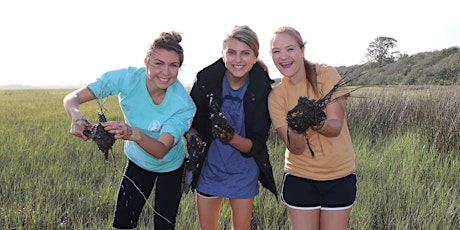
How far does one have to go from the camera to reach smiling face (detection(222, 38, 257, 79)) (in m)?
2.09

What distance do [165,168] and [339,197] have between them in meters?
1.00

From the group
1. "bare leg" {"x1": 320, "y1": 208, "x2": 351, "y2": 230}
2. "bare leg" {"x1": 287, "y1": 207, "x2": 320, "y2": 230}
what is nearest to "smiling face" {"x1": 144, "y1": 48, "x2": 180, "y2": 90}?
"bare leg" {"x1": 287, "y1": 207, "x2": 320, "y2": 230}

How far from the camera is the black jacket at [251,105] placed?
217 cm

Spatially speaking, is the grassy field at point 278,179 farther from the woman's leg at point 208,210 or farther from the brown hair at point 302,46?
the woman's leg at point 208,210

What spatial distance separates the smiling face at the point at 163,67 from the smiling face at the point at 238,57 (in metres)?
0.29

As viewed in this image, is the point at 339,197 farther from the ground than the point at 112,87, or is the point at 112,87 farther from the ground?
the point at 112,87

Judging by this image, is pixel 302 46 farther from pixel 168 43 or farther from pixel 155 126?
pixel 155 126

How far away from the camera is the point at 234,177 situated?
2209 mm

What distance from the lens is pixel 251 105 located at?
2.17 m

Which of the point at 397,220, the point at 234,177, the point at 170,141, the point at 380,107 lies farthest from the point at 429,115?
the point at 170,141

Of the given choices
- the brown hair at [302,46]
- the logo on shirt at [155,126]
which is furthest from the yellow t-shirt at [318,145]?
the logo on shirt at [155,126]

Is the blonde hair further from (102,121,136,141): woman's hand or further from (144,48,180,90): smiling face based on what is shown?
(102,121,136,141): woman's hand

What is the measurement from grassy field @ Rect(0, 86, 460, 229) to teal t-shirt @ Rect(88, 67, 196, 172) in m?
0.27

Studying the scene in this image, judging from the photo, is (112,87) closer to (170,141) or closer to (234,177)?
(170,141)
